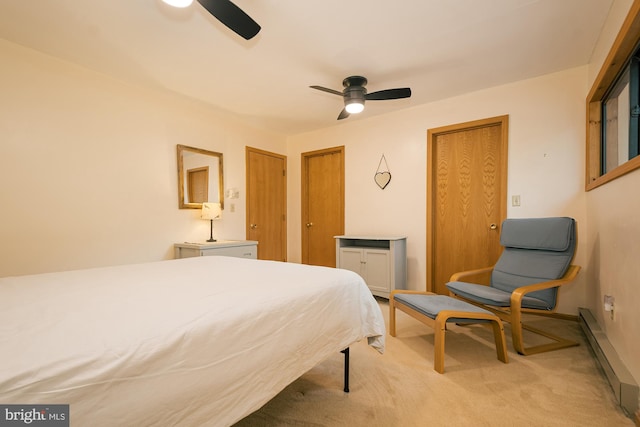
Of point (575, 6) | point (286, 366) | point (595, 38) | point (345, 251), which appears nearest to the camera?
point (286, 366)

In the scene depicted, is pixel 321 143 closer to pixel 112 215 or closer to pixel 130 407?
pixel 112 215

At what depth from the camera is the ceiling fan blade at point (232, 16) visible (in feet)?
5.05

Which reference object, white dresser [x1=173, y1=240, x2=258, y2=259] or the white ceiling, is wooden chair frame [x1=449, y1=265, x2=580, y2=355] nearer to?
the white ceiling

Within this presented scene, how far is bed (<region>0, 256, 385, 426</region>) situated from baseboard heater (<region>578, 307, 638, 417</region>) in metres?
A: 1.28

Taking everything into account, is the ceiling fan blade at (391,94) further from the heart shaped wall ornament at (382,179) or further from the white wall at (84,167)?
the white wall at (84,167)

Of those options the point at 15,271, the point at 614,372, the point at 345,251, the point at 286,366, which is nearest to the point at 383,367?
the point at 286,366

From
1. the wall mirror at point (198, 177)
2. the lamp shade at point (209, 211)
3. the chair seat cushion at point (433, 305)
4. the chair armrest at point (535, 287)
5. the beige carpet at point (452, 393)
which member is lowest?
the beige carpet at point (452, 393)

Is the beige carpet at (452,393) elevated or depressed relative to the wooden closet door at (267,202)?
depressed

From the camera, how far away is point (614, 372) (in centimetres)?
158

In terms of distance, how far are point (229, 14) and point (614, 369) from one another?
9.51 ft

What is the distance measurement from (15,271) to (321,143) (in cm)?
361

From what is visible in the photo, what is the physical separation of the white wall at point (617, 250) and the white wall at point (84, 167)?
12.1 feet

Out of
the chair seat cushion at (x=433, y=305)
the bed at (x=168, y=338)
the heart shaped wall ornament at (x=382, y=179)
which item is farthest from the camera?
the heart shaped wall ornament at (x=382, y=179)

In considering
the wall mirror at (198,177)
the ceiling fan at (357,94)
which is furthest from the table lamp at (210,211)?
the ceiling fan at (357,94)
